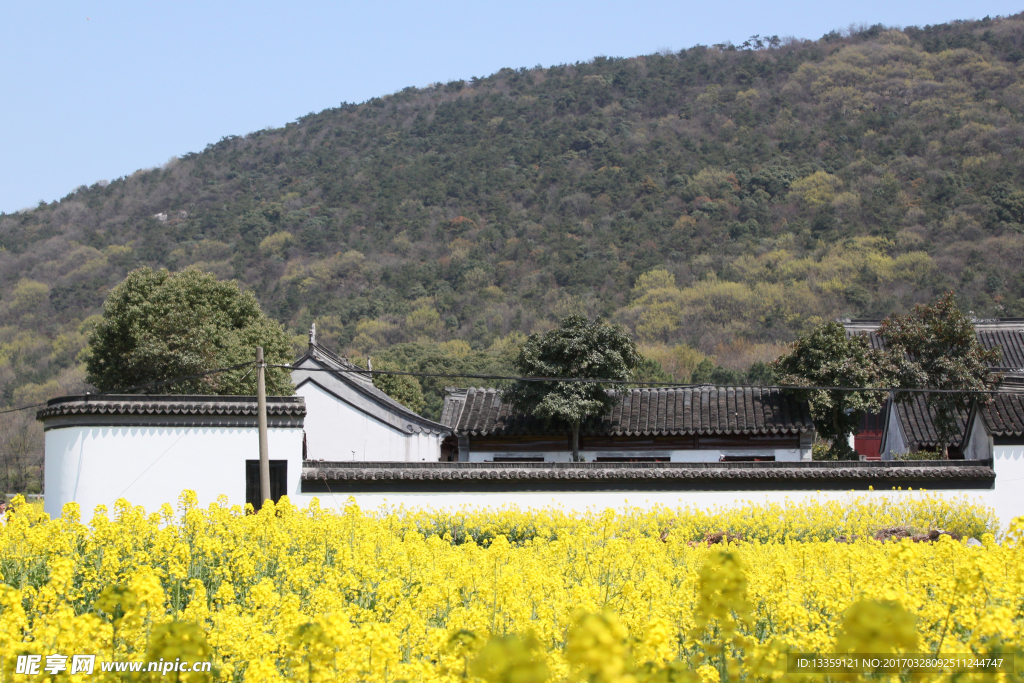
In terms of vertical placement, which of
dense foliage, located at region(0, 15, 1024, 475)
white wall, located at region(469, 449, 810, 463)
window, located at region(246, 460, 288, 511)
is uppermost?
dense foliage, located at region(0, 15, 1024, 475)

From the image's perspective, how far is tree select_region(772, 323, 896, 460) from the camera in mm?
23203

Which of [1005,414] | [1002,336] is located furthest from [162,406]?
[1002,336]

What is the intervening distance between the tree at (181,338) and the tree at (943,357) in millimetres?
18140

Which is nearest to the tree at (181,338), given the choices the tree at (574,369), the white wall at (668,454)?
the white wall at (668,454)

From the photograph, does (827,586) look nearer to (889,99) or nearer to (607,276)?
(607,276)

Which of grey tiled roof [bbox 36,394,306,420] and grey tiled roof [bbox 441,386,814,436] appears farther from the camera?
grey tiled roof [bbox 441,386,814,436]

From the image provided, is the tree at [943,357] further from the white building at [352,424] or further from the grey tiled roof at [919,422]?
the white building at [352,424]

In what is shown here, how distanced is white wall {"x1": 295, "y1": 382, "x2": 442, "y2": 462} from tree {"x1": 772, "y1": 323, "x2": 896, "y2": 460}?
447 inches

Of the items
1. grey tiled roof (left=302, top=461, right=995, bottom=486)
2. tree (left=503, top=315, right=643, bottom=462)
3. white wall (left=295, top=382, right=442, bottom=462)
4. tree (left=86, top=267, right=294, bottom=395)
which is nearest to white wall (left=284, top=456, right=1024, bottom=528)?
grey tiled roof (left=302, top=461, right=995, bottom=486)

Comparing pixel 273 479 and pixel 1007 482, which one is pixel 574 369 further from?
pixel 1007 482

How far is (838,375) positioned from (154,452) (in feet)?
56.0

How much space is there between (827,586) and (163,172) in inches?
5082

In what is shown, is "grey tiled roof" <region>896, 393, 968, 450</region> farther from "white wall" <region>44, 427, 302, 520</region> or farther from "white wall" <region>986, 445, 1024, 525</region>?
"white wall" <region>44, 427, 302, 520</region>

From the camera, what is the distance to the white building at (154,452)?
1599cm
